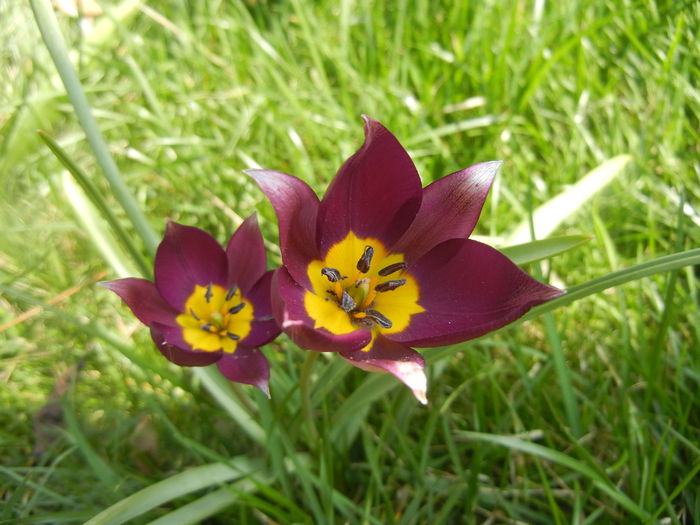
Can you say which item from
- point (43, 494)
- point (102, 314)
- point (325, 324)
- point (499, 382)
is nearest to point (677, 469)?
point (499, 382)

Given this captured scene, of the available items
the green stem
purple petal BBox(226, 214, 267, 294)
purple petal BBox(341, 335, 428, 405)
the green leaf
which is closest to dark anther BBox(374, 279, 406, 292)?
purple petal BBox(341, 335, 428, 405)

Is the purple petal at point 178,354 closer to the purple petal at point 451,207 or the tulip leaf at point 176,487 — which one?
the tulip leaf at point 176,487

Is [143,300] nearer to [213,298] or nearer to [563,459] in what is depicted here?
[213,298]

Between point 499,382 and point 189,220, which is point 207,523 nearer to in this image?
point 499,382

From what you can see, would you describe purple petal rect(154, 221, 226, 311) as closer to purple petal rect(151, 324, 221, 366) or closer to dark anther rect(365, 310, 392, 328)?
purple petal rect(151, 324, 221, 366)

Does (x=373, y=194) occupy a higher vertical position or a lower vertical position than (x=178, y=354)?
higher

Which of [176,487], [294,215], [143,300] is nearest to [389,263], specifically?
[294,215]

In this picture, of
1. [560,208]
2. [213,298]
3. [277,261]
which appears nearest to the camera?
[213,298]
